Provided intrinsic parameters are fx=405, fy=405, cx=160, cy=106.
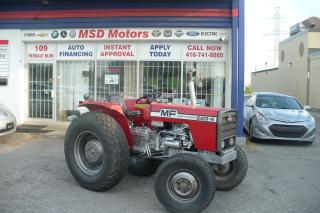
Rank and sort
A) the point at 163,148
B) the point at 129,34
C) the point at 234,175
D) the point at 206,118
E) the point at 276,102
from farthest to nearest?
the point at 276,102 < the point at 129,34 < the point at 234,175 < the point at 163,148 < the point at 206,118

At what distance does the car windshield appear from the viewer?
1205 centimetres

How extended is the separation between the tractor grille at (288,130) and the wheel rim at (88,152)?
6.02 m

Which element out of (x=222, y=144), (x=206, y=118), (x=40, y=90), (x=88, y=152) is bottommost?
(x=88, y=152)

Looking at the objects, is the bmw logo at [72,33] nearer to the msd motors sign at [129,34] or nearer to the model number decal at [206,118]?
the msd motors sign at [129,34]

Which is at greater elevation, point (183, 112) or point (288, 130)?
point (183, 112)

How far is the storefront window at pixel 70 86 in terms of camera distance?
1248 centimetres

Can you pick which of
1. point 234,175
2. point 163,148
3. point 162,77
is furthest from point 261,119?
point 163,148

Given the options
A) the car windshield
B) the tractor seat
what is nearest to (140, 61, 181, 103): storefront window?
the car windshield

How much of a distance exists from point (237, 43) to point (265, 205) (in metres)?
5.95

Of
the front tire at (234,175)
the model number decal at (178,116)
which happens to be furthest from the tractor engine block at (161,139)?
the front tire at (234,175)

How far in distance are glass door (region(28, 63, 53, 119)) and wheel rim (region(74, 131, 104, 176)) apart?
21.4 ft

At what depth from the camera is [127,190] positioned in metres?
6.24

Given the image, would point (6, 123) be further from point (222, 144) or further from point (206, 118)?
point (222, 144)

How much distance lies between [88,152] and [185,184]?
70.4 inches
